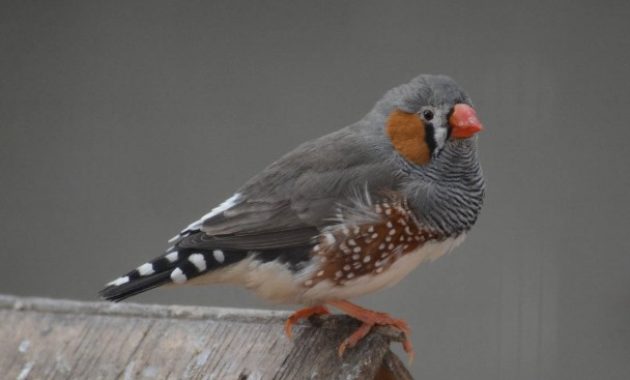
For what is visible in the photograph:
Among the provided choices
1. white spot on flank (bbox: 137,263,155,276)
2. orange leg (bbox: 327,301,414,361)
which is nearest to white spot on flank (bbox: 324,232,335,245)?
orange leg (bbox: 327,301,414,361)

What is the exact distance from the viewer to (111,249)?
14.1 feet

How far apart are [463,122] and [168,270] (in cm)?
70

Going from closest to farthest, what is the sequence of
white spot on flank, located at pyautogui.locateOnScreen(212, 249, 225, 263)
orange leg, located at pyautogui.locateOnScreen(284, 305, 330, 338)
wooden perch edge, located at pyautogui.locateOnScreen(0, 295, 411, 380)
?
wooden perch edge, located at pyautogui.locateOnScreen(0, 295, 411, 380), orange leg, located at pyautogui.locateOnScreen(284, 305, 330, 338), white spot on flank, located at pyautogui.locateOnScreen(212, 249, 225, 263)

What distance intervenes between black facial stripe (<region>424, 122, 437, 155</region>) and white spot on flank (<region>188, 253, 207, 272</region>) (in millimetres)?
549

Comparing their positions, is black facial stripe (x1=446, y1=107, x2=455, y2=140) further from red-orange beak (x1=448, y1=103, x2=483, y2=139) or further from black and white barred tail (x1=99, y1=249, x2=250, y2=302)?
black and white barred tail (x1=99, y1=249, x2=250, y2=302)

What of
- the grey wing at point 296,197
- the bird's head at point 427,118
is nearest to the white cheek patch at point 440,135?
the bird's head at point 427,118

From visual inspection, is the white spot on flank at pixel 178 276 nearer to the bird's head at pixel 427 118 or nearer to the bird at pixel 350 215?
the bird at pixel 350 215

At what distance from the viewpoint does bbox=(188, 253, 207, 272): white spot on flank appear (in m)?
2.61

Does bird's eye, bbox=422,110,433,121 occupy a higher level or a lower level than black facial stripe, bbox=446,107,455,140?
higher

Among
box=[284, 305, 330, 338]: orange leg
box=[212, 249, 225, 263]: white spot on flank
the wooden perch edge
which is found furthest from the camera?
box=[212, 249, 225, 263]: white spot on flank

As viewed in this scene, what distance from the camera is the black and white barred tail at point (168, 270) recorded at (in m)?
2.54

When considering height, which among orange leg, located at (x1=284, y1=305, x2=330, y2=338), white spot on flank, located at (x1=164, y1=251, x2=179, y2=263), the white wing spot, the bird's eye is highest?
the white wing spot

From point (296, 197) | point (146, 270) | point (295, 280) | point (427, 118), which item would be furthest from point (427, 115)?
point (146, 270)

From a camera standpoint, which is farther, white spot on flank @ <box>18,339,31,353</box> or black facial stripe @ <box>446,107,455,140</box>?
black facial stripe @ <box>446,107,455,140</box>
